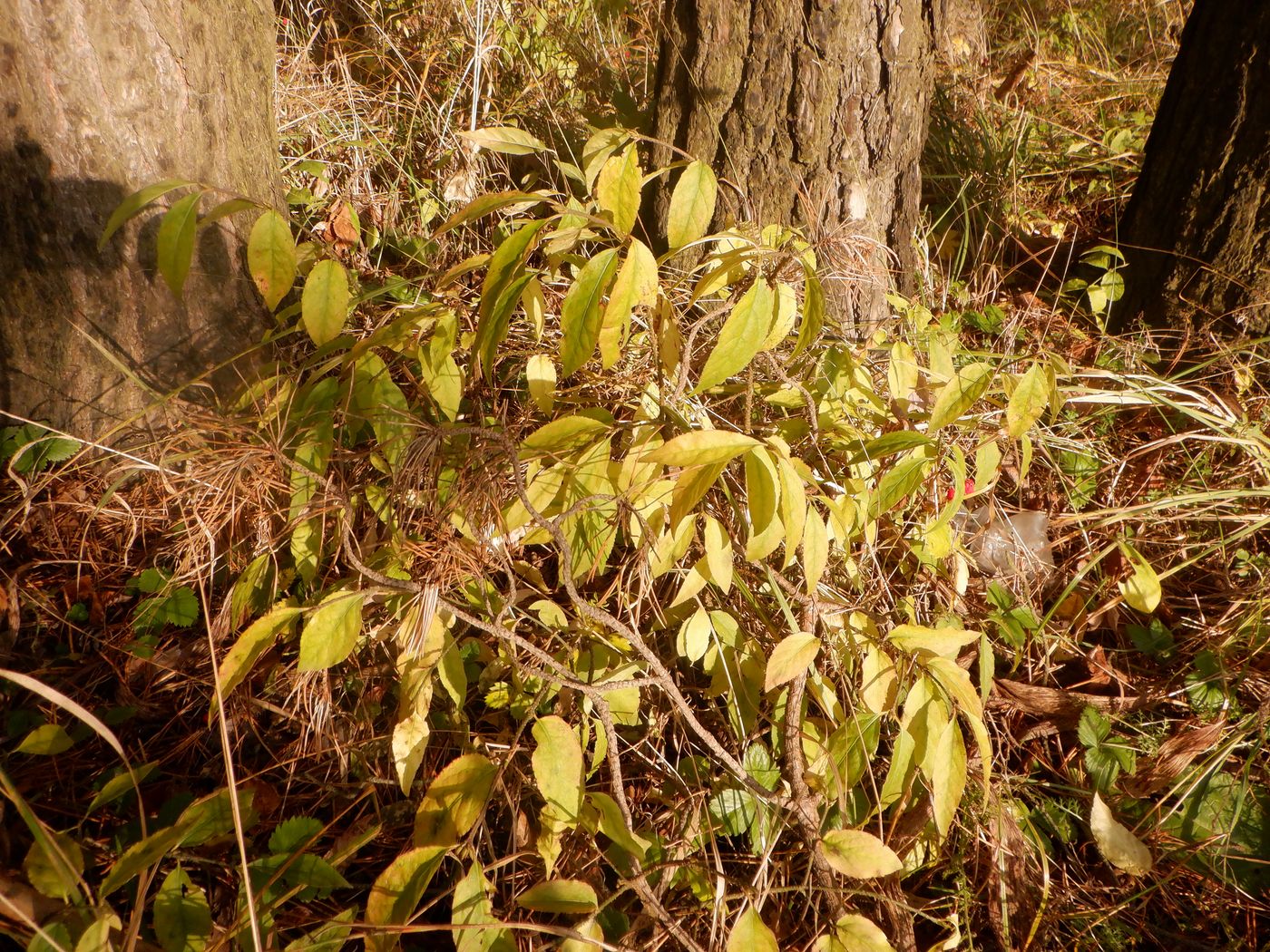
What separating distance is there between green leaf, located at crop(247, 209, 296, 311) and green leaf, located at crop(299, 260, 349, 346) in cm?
5

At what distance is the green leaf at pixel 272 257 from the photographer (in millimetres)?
1121

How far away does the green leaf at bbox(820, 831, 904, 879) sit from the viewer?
1.03 metres

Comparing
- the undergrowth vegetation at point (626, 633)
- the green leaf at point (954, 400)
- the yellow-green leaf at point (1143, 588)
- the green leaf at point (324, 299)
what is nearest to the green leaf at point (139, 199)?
the undergrowth vegetation at point (626, 633)

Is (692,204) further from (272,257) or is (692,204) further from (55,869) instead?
(55,869)

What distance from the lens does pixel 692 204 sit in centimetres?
110

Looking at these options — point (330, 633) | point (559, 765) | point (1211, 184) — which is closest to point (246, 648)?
point (330, 633)

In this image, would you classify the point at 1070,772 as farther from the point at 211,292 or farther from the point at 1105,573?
the point at 211,292

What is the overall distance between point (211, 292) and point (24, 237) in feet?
0.94

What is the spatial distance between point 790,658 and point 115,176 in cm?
136

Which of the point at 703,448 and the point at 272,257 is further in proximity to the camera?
the point at 272,257

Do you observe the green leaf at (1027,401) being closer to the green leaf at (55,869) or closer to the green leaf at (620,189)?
the green leaf at (620,189)

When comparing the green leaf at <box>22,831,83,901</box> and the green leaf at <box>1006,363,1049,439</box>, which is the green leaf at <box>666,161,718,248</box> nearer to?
the green leaf at <box>1006,363,1049,439</box>

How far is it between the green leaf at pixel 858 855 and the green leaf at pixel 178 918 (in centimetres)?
76

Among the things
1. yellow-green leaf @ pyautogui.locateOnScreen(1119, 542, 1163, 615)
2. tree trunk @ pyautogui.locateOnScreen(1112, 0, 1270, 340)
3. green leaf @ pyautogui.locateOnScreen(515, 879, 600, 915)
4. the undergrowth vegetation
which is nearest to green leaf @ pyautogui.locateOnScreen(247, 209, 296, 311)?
the undergrowth vegetation
